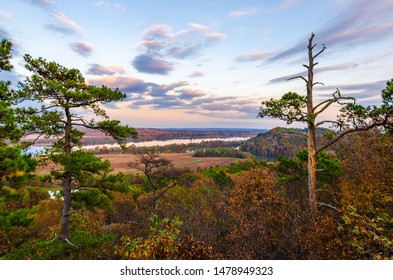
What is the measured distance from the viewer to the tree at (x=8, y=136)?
7.27m

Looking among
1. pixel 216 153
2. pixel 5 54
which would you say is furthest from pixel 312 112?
pixel 216 153

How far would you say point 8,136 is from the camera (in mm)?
8852

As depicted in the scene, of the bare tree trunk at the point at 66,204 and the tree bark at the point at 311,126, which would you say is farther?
the bare tree trunk at the point at 66,204

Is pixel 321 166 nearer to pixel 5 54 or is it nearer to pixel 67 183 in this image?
pixel 67 183

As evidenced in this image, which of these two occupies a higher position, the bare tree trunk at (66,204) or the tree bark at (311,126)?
the tree bark at (311,126)

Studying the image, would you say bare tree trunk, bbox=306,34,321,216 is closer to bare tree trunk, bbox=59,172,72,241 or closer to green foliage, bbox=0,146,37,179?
green foliage, bbox=0,146,37,179

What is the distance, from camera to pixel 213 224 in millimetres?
17812

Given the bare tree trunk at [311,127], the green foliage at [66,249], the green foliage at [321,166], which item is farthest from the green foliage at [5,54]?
the green foliage at [321,166]

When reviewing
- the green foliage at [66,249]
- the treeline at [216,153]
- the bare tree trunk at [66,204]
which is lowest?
the treeline at [216,153]

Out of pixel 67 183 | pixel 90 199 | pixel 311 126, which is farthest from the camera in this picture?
pixel 90 199

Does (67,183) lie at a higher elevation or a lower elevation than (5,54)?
lower

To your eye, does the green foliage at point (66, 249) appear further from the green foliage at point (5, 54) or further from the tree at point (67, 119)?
the green foliage at point (5, 54)

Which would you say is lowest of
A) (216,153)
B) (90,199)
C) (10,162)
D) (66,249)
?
(216,153)

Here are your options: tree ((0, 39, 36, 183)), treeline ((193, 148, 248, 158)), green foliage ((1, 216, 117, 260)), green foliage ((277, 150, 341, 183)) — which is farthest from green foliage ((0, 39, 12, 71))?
treeline ((193, 148, 248, 158))
